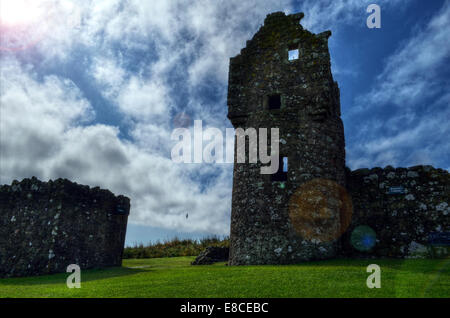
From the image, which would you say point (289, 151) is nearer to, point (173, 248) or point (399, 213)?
point (399, 213)

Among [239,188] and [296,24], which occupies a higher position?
[296,24]

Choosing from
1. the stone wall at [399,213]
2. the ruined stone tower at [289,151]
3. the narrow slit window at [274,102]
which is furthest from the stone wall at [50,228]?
the stone wall at [399,213]

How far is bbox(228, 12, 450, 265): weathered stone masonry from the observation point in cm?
1093

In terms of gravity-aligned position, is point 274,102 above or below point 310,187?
above

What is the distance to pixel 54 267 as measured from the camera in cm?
1153

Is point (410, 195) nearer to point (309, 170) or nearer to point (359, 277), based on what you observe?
point (309, 170)

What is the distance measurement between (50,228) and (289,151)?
29.3 feet

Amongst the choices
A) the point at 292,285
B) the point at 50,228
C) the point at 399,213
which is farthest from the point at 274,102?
the point at 50,228

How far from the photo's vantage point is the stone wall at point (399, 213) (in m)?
10.7

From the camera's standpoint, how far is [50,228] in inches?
470

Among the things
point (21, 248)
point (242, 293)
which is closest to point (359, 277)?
point (242, 293)

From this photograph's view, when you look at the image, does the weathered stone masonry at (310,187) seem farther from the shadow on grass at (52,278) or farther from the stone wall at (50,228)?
the stone wall at (50,228)
